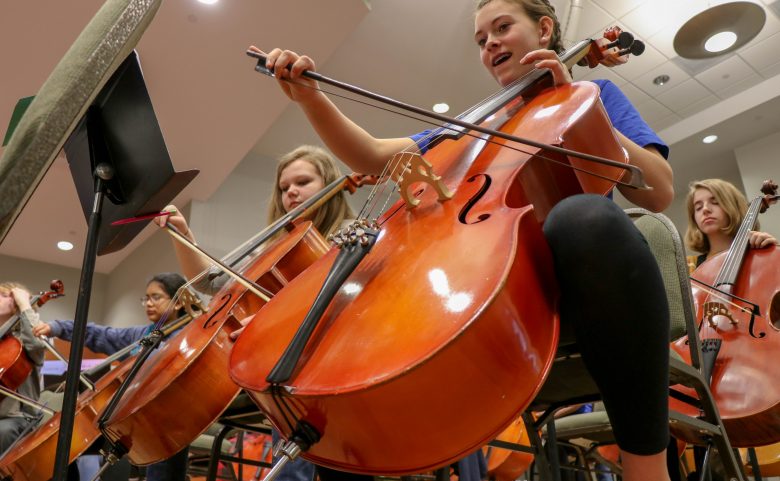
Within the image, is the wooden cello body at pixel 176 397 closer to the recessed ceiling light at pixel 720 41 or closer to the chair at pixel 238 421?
the chair at pixel 238 421

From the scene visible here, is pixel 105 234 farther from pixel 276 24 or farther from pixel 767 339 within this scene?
pixel 276 24

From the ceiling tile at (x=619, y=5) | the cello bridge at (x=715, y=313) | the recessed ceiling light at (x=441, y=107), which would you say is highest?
the ceiling tile at (x=619, y=5)

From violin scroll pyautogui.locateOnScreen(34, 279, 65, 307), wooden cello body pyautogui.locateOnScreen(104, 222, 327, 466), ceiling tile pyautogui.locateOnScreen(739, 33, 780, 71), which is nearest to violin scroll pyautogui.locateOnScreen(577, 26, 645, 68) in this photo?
wooden cello body pyautogui.locateOnScreen(104, 222, 327, 466)

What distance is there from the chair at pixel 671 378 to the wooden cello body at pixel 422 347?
0.89 feet

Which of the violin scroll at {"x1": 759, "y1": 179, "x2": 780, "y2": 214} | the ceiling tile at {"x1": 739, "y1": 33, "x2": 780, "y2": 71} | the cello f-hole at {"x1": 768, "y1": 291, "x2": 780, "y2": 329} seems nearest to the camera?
the cello f-hole at {"x1": 768, "y1": 291, "x2": 780, "y2": 329}

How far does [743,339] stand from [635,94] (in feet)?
12.4

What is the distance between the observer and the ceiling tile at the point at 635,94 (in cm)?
451

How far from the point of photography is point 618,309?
0.67 meters

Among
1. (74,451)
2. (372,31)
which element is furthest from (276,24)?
(74,451)

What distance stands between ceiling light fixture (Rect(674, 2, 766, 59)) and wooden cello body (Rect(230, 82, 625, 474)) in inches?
141

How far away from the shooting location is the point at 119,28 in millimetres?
311

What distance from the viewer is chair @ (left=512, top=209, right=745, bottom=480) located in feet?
3.05

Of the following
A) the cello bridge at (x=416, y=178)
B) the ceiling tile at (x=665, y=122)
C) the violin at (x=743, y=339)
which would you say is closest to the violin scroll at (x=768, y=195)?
the violin at (x=743, y=339)

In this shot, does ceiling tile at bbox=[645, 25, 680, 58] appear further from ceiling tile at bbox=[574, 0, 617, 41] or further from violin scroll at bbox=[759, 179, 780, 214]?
violin scroll at bbox=[759, 179, 780, 214]
